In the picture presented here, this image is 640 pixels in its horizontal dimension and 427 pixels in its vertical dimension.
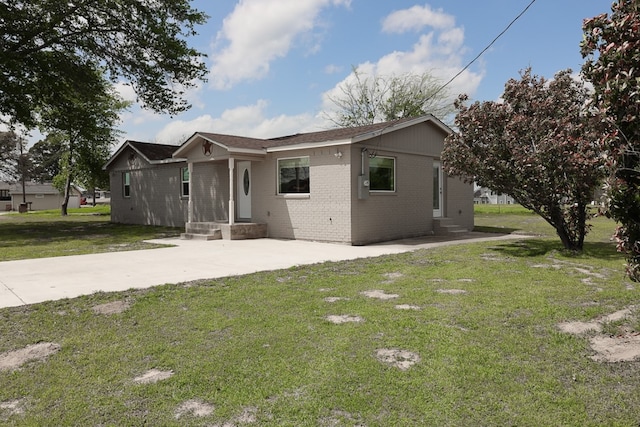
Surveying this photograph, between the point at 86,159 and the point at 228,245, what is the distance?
21.7 metres

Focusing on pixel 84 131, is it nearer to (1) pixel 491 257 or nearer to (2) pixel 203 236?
(2) pixel 203 236

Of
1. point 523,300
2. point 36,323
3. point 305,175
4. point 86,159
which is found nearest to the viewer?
point 36,323

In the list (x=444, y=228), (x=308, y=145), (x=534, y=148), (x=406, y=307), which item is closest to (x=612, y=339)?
(x=406, y=307)

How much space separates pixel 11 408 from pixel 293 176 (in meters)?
11.1

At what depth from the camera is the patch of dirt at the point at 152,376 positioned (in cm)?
326

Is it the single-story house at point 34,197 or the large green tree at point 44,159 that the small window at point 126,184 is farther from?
the large green tree at point 44,159

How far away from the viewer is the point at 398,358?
3543 millimetres

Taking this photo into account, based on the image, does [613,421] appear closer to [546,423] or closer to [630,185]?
[546,423]

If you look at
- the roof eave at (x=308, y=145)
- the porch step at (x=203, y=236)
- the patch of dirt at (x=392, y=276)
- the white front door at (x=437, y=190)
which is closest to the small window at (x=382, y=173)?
the roof eave at (x=308, y=145)

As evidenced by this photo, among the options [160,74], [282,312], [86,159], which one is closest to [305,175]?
[282,312]

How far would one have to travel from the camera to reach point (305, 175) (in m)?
13.3

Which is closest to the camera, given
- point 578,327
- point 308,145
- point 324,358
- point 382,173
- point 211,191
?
point 324,358

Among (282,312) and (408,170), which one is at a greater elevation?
(408,170)

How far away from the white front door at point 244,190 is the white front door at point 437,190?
21.5 feet
